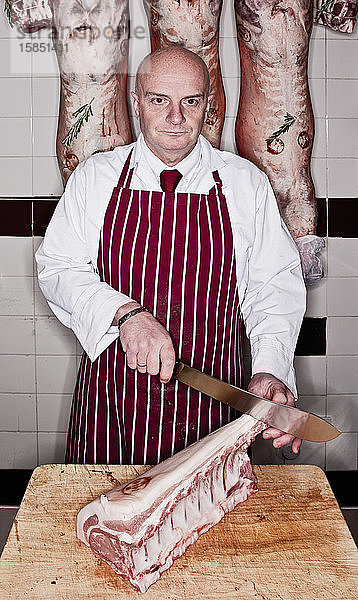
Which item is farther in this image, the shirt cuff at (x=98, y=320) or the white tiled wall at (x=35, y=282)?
the white tiled wall at (x=35, y=282)

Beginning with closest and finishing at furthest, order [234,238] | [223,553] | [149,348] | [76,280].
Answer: [223,553]
[149,348]
[76,280]
[234,238]

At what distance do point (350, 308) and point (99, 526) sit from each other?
151 cm

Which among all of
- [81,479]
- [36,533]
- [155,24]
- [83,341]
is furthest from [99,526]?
[155,24]

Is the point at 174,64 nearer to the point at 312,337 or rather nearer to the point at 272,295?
the point at 272,295

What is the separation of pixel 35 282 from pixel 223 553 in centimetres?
143

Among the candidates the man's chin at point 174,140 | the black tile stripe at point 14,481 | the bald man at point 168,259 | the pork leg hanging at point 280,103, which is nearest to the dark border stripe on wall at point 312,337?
the pork leg hanging at point 280,103

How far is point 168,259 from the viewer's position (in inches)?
80.9

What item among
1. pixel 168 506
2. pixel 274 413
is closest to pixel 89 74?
pixel 274 413

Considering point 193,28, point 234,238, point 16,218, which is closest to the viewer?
point 234,238

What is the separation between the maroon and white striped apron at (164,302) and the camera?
2055 mm

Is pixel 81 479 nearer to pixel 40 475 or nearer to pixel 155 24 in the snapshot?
pixel 40 475

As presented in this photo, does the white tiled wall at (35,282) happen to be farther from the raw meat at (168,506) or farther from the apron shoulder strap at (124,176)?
the raw meat at (168,506)

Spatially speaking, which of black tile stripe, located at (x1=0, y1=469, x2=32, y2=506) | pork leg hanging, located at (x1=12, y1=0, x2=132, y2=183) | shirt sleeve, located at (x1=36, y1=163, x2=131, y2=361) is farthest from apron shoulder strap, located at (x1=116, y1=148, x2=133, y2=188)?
black tile stripe, located at (x1=0, y1=469, x2=32, y2=506)

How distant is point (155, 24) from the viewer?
2438 mm
